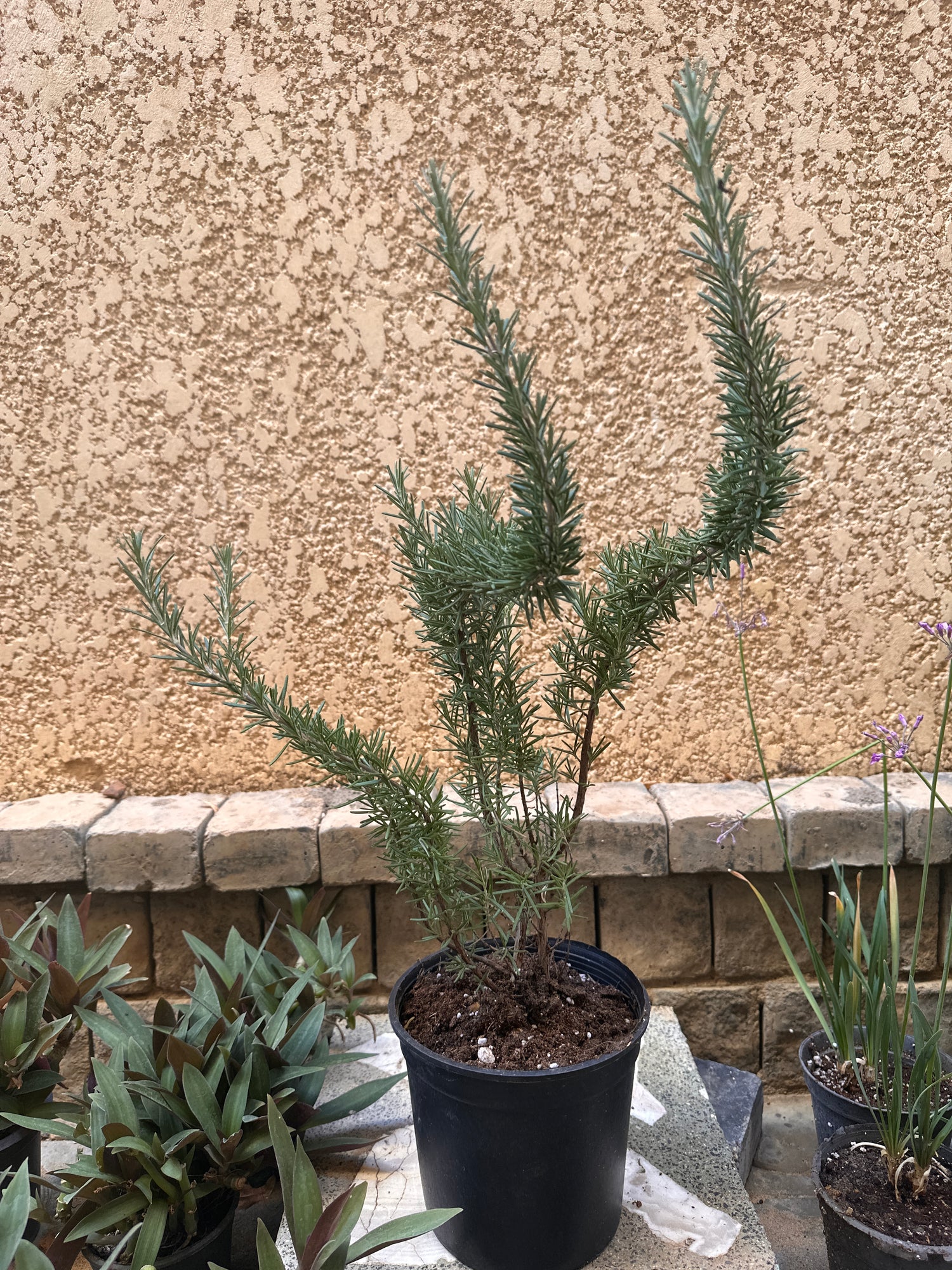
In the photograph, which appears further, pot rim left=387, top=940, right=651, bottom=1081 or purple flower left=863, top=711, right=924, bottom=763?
purple flower left=863, top=711, right=924, bottom=763

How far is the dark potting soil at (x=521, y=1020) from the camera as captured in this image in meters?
1.26

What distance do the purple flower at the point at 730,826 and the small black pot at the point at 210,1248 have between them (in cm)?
109

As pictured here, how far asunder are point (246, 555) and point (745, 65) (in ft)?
4.94

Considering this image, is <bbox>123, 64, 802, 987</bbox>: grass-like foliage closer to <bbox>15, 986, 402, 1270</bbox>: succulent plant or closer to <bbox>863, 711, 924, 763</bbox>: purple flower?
<bbox>15, 986, 402, 1270</bbox>: succulent plant

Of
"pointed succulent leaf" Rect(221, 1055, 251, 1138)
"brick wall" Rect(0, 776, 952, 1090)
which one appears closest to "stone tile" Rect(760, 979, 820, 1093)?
"brick wall" Rect(0, 776, 952, 1090)

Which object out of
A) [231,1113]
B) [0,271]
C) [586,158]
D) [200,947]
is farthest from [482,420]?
[231,1113]

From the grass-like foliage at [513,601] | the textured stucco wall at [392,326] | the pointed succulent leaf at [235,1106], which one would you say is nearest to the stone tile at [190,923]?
the textured stucco wall at [392,326]

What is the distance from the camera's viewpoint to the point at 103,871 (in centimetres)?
186

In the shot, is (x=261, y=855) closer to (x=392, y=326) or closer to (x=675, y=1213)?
(x=675, y=1213)

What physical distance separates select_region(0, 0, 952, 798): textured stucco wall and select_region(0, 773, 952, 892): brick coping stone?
7.8 inches

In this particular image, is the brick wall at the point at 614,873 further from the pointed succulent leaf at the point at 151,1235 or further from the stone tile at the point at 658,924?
the pointed succulent leaf at the point at 151,1235

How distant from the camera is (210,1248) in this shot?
1.40 metres

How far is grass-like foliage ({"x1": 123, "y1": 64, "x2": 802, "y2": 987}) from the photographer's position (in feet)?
2.76

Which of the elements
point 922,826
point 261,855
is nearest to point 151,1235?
point 261,855
